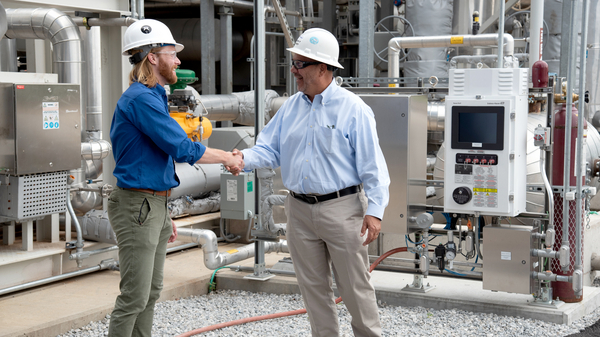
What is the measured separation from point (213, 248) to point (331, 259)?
7.19 ft

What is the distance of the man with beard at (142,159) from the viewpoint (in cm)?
295

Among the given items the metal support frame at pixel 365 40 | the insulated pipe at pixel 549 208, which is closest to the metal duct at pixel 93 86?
the metal support frame at pixel 365 40

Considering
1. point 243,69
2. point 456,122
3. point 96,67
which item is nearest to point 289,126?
point 456,122

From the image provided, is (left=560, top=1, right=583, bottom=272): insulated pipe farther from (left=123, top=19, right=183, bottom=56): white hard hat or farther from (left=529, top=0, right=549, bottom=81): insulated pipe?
(left=123, top=19, right=183, bottom=56): white hard hat

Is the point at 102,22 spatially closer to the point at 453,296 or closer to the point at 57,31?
the point at 57,31

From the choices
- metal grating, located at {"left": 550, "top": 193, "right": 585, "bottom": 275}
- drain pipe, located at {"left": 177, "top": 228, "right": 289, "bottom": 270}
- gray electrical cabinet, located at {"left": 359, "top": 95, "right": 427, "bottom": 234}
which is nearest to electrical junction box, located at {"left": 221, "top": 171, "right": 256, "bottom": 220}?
drain pipe, located at {"left": 177, "top": 228, "right": 289, "bottom": 270}

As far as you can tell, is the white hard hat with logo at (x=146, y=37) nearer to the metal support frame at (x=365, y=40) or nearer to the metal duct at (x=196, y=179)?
the metal support frame at (x=365, y=40)

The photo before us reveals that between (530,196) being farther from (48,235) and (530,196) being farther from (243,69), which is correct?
(243,69)

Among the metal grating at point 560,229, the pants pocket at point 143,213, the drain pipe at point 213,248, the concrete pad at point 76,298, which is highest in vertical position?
the pants pocket at point 143,213

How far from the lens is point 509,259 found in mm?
4371

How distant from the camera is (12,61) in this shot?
7797 mm

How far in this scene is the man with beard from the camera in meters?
2.95

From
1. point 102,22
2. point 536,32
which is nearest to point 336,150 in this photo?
point 536,32

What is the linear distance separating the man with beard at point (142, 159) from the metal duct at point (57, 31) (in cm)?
243
